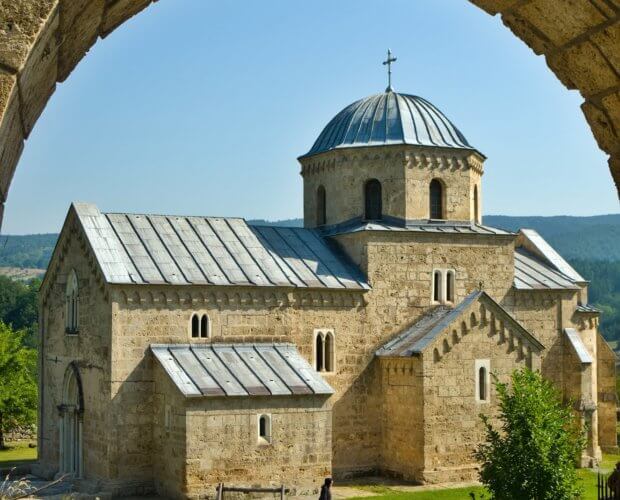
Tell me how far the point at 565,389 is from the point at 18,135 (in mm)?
25647

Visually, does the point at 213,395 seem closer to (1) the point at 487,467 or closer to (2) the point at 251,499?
(2) the point at 251,499

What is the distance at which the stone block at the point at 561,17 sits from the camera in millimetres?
4402

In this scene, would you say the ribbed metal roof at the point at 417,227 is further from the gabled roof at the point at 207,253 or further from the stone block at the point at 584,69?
the stone block at the point at 584,69

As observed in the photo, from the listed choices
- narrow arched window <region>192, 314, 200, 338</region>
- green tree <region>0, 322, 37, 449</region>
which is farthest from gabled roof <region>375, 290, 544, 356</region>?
green tree <region>0, 322, 37, 449</region>

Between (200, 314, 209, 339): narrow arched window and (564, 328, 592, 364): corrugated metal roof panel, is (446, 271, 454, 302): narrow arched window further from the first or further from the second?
(200, 314, 209, 339): narrow arched window

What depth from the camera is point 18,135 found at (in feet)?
12.5

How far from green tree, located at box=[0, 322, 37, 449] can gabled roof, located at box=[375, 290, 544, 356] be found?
1405 centimetres

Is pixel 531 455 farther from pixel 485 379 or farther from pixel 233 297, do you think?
pixel 233 297

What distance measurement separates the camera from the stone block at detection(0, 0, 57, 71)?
323cm

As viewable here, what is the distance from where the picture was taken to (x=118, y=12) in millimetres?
4113

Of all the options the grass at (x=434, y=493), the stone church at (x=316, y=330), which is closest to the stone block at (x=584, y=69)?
the stone church at (x=316, y=330)

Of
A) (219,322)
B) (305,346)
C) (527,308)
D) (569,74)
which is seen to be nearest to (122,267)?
Answer: (219,322)

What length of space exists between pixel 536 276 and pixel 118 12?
25.4m

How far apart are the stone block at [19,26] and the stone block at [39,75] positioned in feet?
0.15
